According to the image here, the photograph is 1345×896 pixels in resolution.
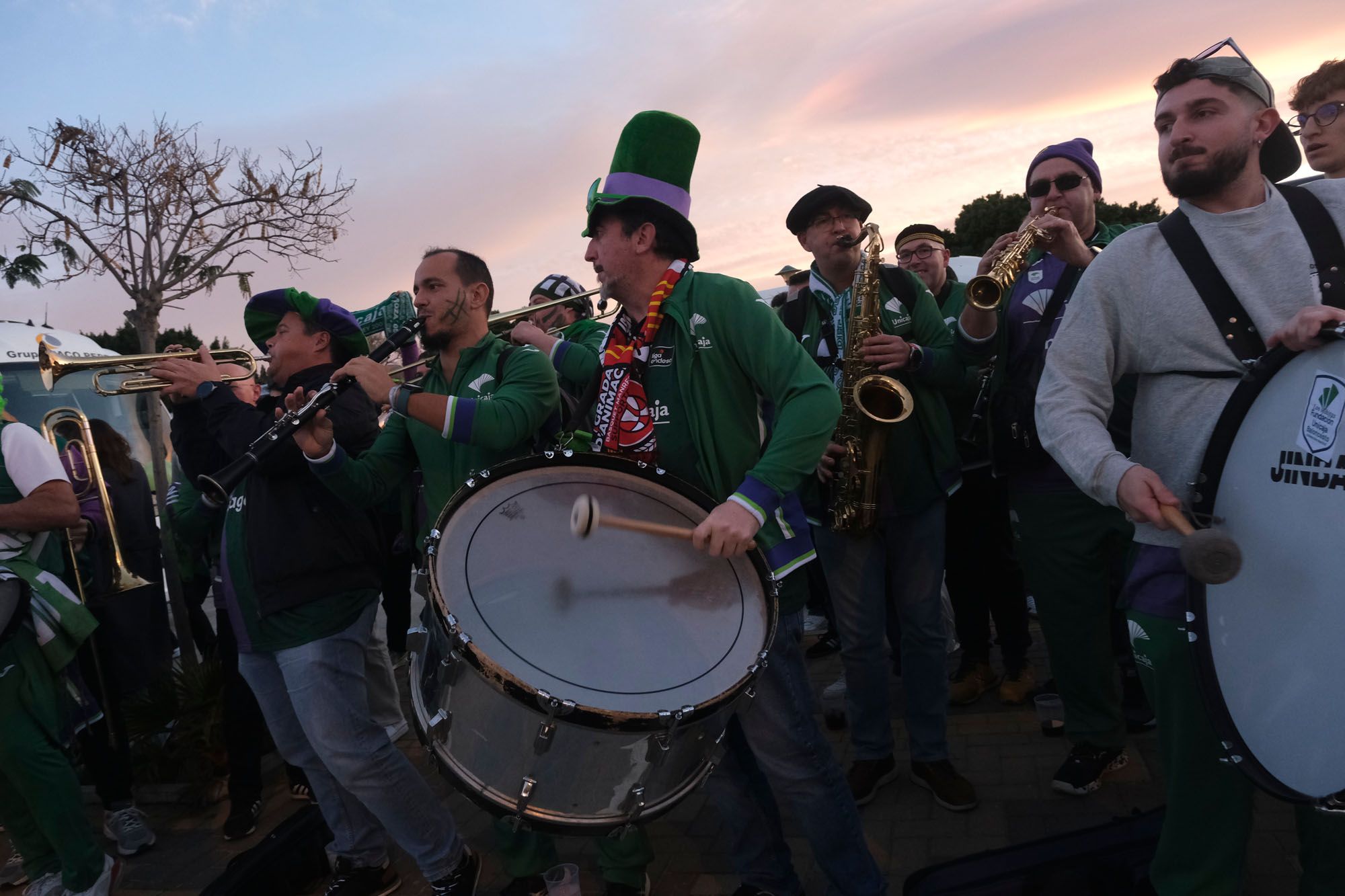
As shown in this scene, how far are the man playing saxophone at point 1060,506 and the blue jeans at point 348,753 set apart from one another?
239 centimetres

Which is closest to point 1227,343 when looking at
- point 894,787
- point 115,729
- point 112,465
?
point 894,787

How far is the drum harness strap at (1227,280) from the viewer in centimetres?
210

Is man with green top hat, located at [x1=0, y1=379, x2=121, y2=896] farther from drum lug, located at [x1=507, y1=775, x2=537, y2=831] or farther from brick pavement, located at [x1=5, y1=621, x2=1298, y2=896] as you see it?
drum lug, located at [x1=507, y1=775, x2=537, y2=831]

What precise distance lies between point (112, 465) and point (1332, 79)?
672 cm

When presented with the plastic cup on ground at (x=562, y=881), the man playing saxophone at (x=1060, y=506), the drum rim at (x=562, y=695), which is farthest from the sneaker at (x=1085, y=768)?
the drum rim at (x=562, y=695)

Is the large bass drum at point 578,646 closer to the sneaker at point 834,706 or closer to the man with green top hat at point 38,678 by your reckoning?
the man with green top hat at point 38,678

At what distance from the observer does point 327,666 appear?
348 centimetres

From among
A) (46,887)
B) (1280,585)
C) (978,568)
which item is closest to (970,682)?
Result: (978,568)

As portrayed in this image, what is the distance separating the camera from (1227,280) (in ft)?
7.13

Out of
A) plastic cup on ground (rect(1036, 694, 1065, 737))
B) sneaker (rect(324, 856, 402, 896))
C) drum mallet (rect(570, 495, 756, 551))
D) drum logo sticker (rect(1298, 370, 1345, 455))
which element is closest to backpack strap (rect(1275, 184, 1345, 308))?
drum logo sticker (rect(1298, 370, 1345, 455))

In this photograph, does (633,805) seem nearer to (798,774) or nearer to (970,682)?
(798,774)

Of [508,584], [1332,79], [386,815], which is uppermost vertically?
[1332,79]

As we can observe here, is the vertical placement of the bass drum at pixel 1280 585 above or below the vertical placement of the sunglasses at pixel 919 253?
below

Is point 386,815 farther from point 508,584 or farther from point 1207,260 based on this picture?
point 1207,260
